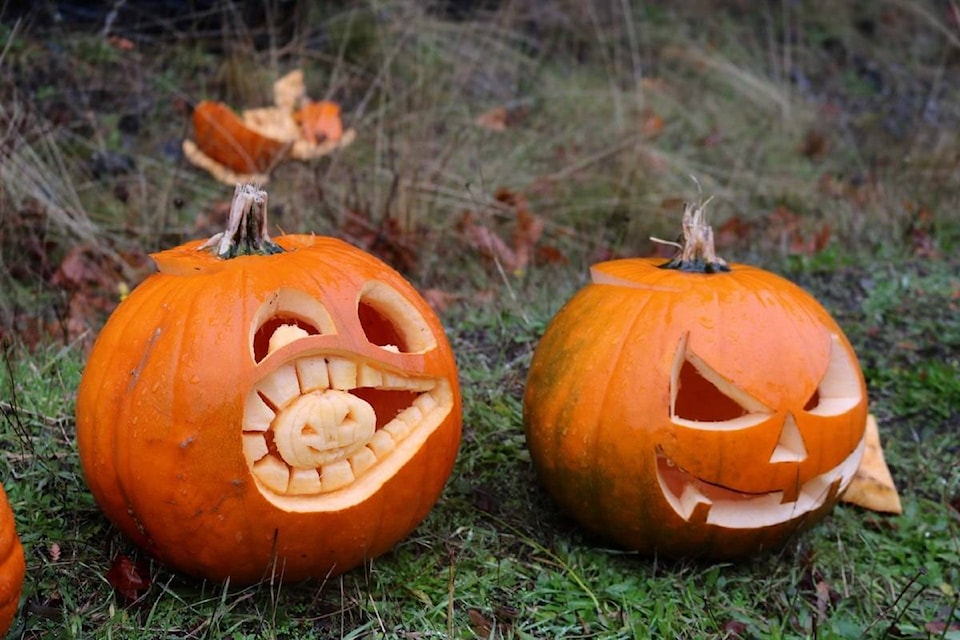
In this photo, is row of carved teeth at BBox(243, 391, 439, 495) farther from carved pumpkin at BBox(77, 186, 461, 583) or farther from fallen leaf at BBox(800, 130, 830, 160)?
fallen leaf at BBox(800, 130, 830, 160)

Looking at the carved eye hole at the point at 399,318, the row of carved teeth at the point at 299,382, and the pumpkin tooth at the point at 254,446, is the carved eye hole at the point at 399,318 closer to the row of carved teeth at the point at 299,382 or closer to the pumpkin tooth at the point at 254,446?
the row of carved teeth at the point at 299,382

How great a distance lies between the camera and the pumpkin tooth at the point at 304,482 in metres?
1.85

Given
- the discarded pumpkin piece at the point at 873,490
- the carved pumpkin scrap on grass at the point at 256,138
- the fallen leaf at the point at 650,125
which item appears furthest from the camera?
the fallen leaf at the point at 650,125

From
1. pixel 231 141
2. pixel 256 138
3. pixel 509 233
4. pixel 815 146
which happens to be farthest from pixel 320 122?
pixel 815 146

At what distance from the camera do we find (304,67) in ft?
21.8

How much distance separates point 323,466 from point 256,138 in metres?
3.43

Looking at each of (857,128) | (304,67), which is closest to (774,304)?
(304,67)

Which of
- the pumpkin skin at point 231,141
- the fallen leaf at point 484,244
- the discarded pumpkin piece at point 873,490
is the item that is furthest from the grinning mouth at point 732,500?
the pumpkin skin at point 231,141

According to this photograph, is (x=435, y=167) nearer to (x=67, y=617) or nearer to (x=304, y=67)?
(x=304, y=67)

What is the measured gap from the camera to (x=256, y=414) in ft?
5.94

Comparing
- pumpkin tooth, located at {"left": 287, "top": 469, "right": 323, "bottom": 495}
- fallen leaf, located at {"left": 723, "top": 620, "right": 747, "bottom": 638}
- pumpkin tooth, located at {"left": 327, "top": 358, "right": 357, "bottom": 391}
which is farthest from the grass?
pumpkin tooth, located at {"left": 327, "top": 358, "right": 357, "bottom": 391}

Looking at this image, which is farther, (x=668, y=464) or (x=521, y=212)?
(x=521, y=212)

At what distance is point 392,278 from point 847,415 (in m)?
1.20

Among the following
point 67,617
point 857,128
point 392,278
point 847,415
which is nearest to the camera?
point 67,617
